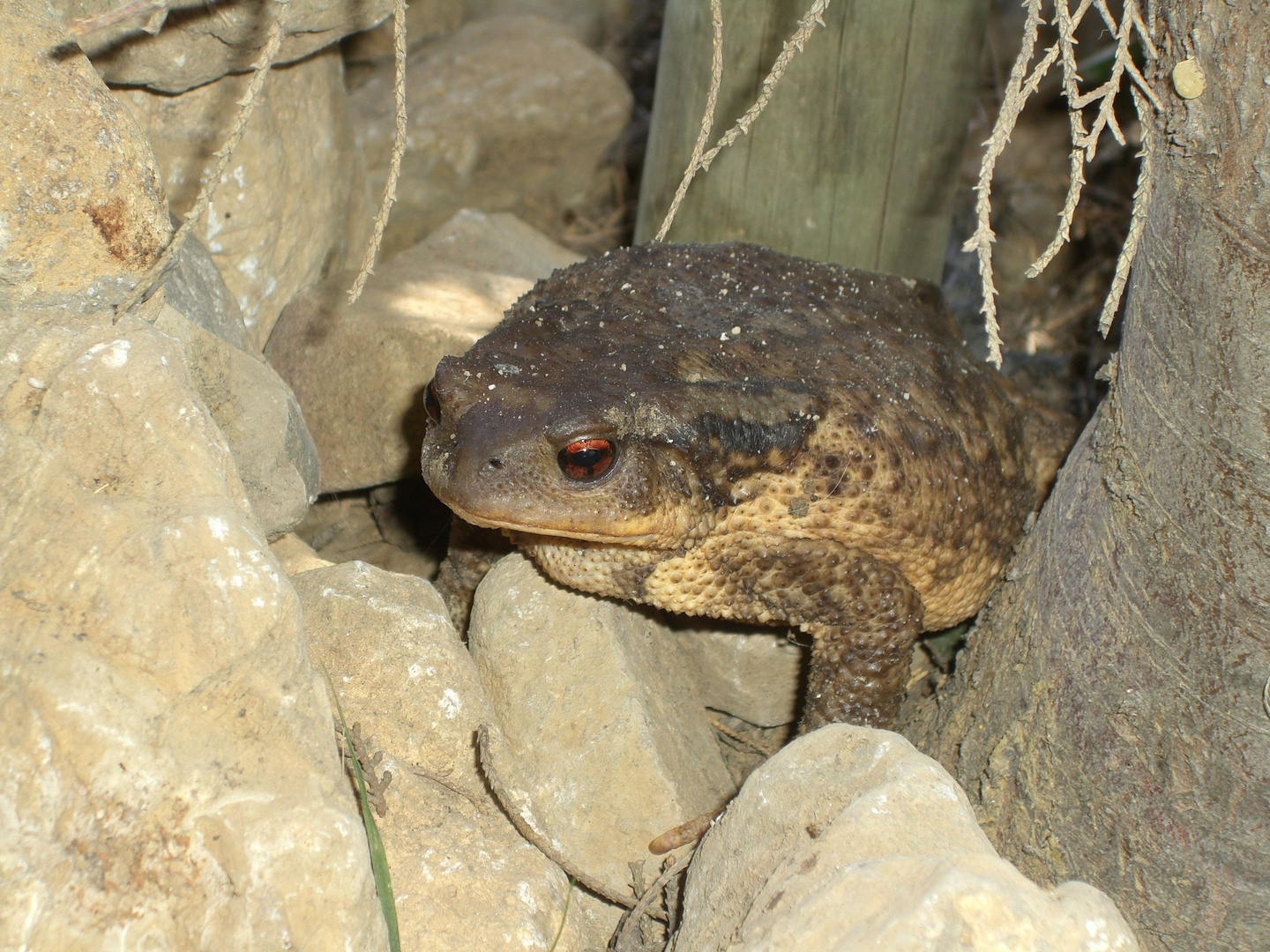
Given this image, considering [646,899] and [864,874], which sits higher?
[864,874]

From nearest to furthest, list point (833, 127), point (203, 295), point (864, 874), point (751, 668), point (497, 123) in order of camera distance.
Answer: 1. point (864, 874)
2. point (203, 295)
3. point (751, 668)
4. point (833, 127)
5. point (497, 123)

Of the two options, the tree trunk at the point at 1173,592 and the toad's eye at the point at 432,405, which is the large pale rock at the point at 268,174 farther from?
the tree trunk at the point at 1173,592

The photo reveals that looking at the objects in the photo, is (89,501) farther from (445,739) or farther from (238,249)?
(238,249)

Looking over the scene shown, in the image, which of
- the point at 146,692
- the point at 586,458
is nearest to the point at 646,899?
the point at 586,458

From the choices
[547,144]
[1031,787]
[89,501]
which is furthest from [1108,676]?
[547,144]

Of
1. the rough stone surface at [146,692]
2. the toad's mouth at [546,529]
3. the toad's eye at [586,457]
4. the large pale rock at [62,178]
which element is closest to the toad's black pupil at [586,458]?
the toad's eye at [586,457]

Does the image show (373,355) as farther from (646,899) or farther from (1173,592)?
(1173,592)
